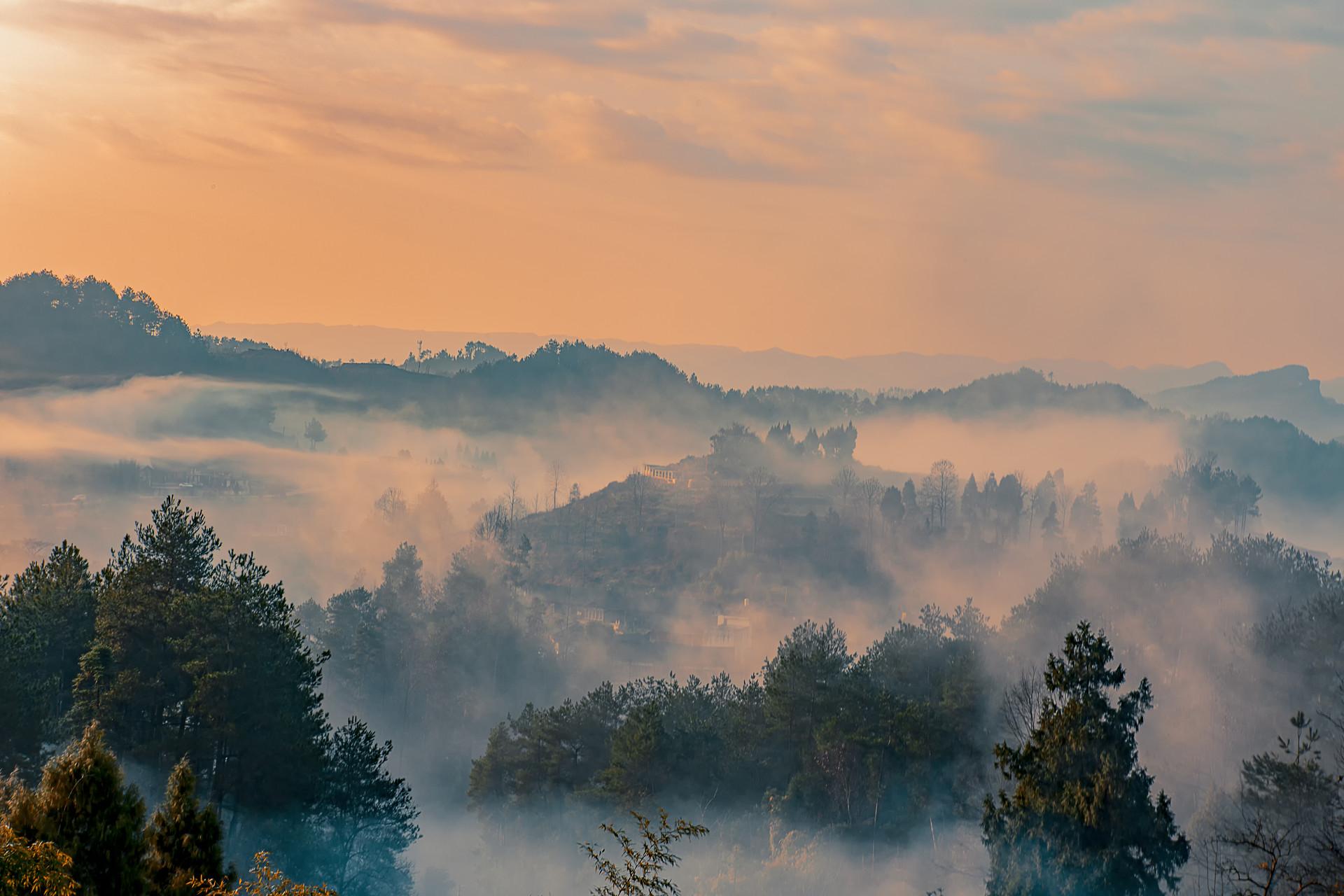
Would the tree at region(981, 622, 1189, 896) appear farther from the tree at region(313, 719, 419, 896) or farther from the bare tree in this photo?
the tree at region(313, 719, 419, 896)

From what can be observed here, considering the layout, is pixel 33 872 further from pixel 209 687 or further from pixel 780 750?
pixel 780 750

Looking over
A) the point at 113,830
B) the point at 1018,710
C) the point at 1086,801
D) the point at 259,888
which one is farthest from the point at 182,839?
the point at 1018,710

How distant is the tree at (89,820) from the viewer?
2320cm

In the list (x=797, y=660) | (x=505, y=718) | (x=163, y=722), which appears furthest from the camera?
(x=505, y=718)

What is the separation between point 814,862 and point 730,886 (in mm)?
4020

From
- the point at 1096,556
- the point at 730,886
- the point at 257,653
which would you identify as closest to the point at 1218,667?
→ the point at 1096,556

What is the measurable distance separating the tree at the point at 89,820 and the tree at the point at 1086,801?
24621mm

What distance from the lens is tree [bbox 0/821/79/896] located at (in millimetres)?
17797

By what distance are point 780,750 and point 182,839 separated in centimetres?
4330

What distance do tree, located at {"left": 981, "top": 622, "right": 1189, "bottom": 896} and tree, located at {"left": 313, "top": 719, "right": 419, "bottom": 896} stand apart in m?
24.5

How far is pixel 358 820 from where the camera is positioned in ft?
170

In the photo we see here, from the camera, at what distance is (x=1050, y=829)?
38938 mm

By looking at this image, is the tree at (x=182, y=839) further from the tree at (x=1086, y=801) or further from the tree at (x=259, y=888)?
the tree at (x=1086, y=801)

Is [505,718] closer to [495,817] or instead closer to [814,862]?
[495,817]
